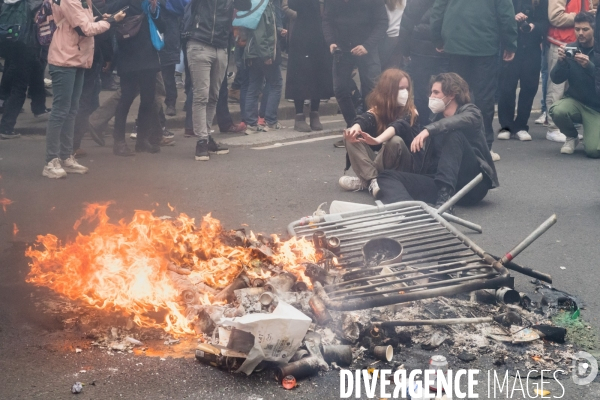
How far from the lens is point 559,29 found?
32.1ft

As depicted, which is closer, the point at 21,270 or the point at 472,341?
the point at 472,341

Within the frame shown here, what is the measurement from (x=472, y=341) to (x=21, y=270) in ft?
9.70

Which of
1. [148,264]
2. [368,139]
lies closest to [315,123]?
[368,139]

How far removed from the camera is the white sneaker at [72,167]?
7.56m

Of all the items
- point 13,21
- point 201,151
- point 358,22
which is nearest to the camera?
point 201,151

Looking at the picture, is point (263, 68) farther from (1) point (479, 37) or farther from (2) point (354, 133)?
(2) point (354, 133)

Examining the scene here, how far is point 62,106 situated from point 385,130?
10.1 ft

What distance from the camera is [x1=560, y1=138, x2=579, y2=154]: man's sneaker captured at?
8.94 meters

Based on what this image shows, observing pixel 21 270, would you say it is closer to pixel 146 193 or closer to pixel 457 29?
pixel 146 193

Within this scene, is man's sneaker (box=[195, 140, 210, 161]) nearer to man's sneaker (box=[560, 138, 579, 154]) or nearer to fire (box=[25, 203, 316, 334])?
fire (box=[25, 203, 316, 334])

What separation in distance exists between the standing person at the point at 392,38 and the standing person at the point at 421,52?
34cm

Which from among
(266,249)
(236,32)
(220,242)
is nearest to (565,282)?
(266,249)

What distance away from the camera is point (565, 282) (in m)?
4.98

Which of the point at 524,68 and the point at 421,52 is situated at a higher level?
the point at 421,52
